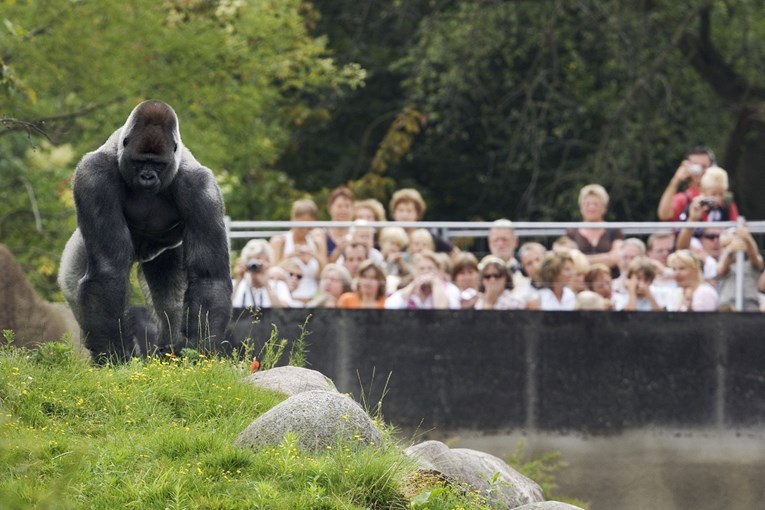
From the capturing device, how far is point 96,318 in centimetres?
961

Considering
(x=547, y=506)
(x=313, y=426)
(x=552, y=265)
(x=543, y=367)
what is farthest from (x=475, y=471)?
(x=543, y=367)

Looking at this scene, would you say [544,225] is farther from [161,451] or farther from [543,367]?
[161,451]

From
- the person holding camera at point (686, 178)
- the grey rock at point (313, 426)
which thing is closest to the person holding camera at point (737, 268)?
the person holding camera at point (686, 178)

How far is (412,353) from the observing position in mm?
14164

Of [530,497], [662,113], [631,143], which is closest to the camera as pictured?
[530,497]

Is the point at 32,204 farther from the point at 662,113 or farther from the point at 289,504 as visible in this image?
the point at 289,504

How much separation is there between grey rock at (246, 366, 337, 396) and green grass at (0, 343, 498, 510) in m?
0.14

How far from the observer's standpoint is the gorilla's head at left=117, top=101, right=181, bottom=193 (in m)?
9.34

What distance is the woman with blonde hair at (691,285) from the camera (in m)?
12.9

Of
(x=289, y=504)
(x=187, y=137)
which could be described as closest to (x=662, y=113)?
(x=187, y=137)

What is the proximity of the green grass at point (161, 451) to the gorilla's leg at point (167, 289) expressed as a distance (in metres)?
1.14

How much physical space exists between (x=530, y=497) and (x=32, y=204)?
1146 centimetres

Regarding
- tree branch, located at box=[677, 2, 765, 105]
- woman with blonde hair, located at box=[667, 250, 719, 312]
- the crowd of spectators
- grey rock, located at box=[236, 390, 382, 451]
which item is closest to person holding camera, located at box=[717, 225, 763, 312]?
the crowd of spectators

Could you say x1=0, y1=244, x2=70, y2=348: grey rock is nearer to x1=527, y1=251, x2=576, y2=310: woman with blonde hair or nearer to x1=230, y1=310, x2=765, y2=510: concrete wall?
x1=230, y1=310, x2=765, y2=510: concrete wall
